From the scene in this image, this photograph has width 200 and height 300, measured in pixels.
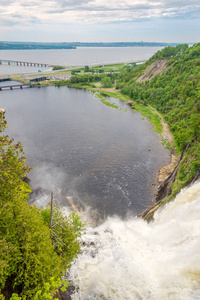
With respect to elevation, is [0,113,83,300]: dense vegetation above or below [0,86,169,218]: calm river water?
above

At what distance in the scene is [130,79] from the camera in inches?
6407

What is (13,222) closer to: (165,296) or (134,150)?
(165,296)

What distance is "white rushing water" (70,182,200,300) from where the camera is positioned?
2230 centimetres

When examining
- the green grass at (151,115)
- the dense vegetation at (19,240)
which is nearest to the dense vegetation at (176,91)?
the green grass at (151,115)

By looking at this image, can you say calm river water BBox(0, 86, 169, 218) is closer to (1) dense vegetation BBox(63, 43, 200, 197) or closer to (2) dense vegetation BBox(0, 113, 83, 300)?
(1) dense vegetation BBox(63, 43, 200, 197)

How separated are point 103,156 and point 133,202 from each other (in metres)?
21.9

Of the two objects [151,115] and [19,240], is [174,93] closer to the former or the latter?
[151,115]

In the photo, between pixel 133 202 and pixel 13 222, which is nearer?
pixel 13 222

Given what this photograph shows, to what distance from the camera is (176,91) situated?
101938 millimetres

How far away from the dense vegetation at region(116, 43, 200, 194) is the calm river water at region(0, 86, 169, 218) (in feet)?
35.1

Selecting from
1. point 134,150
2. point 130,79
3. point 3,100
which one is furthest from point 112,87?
point 134,150

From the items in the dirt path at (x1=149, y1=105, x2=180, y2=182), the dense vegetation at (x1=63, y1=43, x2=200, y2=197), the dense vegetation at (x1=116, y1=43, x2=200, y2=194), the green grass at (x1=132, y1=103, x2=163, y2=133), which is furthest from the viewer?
the green grass at (x1=132, y1=103, x2=163, y2=133)

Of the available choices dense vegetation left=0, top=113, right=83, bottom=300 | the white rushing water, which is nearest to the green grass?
the white rushing water

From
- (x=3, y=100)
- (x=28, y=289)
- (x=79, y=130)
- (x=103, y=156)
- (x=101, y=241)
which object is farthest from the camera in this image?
Answer: (x=3, y=100)
